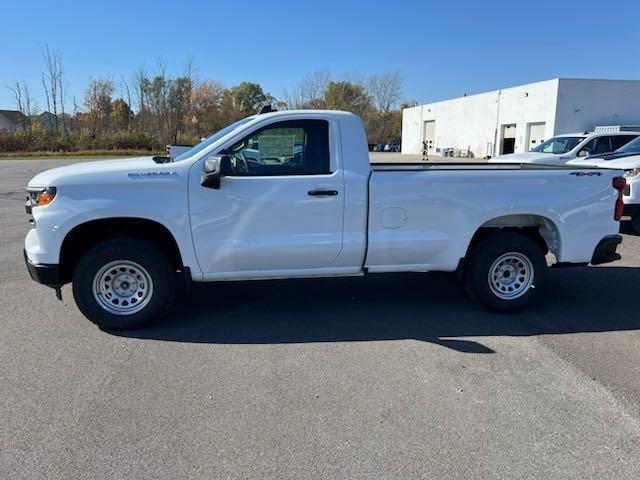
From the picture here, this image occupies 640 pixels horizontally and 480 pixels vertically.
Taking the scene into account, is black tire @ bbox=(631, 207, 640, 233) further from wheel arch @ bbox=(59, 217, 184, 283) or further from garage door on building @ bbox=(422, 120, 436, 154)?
garage door on building @ bbox=(422, 120, 436, 154)

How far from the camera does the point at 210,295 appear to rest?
5867mm

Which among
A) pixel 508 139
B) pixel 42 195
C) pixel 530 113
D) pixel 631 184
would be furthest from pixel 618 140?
pixel 508 139

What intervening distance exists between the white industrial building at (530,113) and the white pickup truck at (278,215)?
3444 centimetres

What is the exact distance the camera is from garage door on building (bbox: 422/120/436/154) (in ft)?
Result: 191

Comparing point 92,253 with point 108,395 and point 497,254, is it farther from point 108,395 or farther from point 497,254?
point 497,254

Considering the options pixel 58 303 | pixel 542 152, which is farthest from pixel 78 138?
pixel 58 303

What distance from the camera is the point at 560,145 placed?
14.8 meters

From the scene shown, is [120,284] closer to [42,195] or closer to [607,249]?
[42,195]

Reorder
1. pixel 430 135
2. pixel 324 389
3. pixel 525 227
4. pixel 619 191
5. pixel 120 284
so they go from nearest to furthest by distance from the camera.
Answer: pixel 324 389 → pixel 120 284 → pixel 619 191 → pixel 525 227 → pixel 430 135

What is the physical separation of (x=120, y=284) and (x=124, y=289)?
0.06 metres

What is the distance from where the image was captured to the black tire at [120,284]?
4582mm

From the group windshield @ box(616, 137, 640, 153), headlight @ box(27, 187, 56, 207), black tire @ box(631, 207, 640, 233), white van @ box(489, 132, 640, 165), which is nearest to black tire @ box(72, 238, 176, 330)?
headlight @ box(27, 187, 56, 207)

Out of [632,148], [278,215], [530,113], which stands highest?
[530,113]

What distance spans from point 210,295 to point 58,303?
1634 mm
